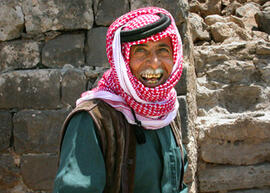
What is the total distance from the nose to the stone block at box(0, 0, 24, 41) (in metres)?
1.86

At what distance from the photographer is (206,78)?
3504 millimetres

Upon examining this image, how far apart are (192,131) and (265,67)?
42.8 inches

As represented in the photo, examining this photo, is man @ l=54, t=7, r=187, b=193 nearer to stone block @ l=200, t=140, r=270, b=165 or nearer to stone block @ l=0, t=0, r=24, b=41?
stone block @ l=200, t=140, r=270, b=165

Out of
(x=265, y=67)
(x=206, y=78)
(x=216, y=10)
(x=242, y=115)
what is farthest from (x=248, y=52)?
(x=216, y=10)

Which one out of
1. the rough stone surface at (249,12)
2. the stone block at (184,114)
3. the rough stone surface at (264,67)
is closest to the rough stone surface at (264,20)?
the rough stone surface at (249,12)

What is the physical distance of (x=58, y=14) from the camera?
3.05 meters

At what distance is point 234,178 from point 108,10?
1.98 metres

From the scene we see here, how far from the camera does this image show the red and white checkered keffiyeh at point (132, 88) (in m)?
1.66

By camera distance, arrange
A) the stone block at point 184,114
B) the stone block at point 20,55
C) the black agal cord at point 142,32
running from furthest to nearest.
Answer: the stone block at point 20,55 < the stone block at point 184,114 < the black agal cord at point 142,32

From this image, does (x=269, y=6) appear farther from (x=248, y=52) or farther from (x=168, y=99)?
(x=168, y=99)

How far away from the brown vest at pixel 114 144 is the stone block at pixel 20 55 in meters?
1.71

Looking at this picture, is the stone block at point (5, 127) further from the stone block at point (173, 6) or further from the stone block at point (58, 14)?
the stone block at point (173, 6)

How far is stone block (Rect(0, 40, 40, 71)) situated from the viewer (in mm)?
3113

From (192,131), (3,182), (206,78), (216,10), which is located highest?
(216,10)
